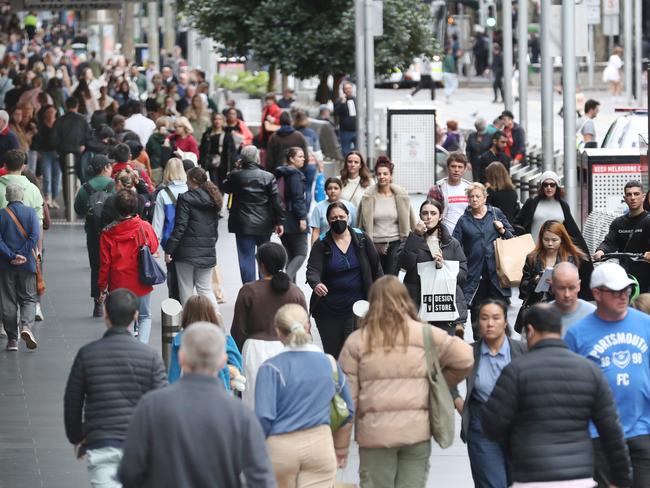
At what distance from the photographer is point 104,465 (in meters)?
8.45

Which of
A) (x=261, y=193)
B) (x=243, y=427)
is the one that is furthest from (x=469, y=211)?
(x=243, y=427)

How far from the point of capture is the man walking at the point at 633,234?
1352 cm

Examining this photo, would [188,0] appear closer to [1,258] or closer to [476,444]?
[1,258]

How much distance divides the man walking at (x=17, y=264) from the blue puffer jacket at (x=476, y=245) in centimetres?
351

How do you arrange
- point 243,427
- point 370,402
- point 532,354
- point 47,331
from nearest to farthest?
point 243,427 < point 532,354 < point 370,402 < point 47,331

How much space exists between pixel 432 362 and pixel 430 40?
3122 cm

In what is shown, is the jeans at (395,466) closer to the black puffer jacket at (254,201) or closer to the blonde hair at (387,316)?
the blonde hair at (387,316)

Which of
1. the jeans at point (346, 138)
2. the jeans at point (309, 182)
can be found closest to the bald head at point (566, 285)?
the jeans at point (309, 182)

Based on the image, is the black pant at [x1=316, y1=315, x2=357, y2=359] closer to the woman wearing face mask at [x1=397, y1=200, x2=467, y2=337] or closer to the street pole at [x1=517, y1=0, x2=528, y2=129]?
the woman wearing face mask at [x1=397, y1=200, x2=467, y2=337]

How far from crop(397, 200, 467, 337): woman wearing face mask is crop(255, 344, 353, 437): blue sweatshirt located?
445 cm

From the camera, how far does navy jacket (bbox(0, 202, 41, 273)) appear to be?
14.8 metres

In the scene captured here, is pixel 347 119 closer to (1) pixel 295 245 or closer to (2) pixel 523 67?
(2) pixel 523 67

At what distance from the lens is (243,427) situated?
22.1ft

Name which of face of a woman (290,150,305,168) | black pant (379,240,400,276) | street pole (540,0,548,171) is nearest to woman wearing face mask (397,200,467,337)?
black pant (379,240,400,276)
